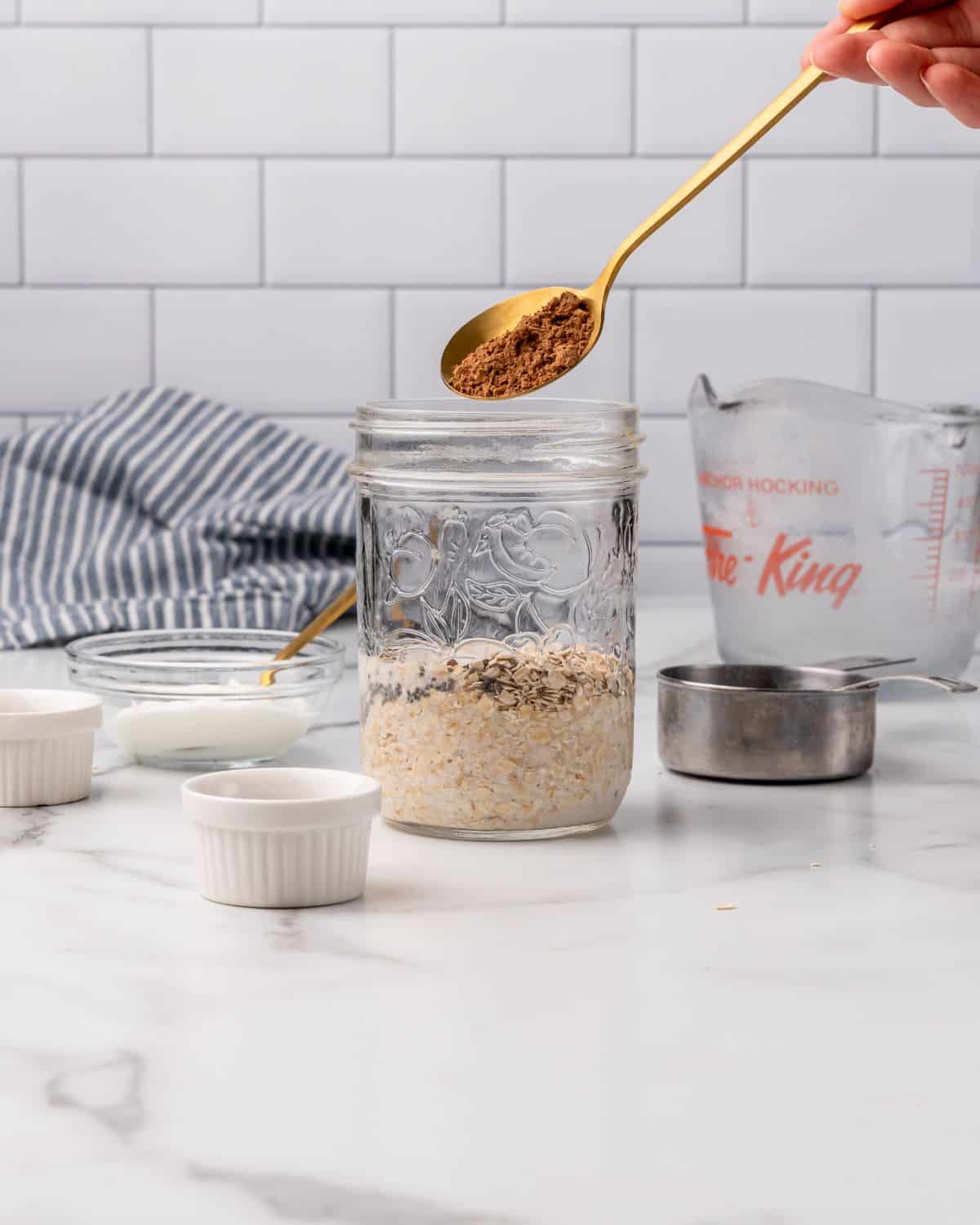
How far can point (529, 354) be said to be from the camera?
2.66 feet

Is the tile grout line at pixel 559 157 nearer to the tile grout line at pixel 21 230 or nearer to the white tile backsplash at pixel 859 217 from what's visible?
the white tile backsplash at pixel 859 217

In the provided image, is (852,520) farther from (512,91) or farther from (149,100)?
(149,100)

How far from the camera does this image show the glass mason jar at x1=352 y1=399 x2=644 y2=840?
2.38ft

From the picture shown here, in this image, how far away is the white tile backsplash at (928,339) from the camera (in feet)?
5.28

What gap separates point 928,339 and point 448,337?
48 cm

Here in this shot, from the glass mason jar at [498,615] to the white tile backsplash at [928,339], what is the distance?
0.92 meters

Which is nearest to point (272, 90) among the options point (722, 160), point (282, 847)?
point (722, 160)

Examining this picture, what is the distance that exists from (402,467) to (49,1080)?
0.37 m

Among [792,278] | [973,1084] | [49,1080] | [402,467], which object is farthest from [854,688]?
[792,278]

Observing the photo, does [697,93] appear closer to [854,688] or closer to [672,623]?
[672,623]

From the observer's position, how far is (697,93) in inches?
62.5

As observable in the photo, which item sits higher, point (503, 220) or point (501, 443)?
point (503, 220)

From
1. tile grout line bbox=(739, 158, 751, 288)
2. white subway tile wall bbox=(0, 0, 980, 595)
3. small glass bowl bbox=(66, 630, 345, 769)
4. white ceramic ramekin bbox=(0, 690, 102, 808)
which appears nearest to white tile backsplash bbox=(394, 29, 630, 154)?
white subway tile wall bbox=(0, 0, 980, 595)

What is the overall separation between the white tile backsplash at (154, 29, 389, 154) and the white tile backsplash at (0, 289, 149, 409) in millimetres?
179
